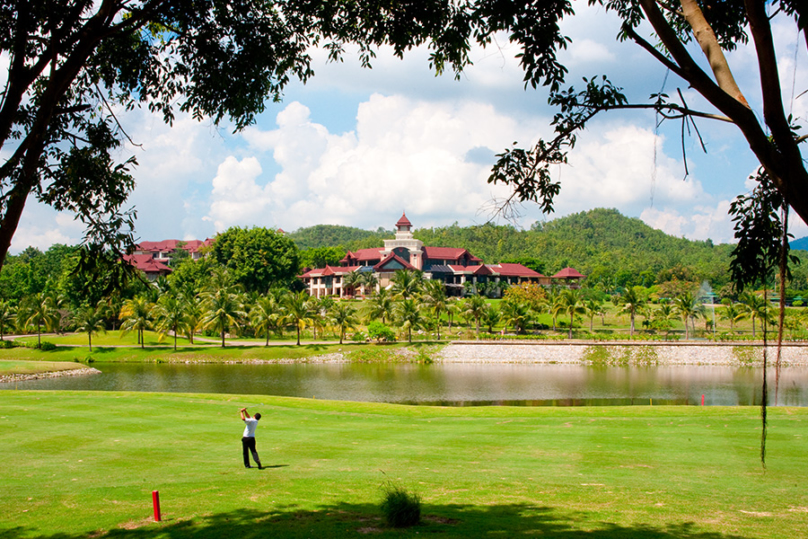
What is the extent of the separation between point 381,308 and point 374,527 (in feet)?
187

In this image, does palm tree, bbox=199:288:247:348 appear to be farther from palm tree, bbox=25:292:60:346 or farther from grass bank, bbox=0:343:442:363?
palm tree, bbox=25:292:60:346

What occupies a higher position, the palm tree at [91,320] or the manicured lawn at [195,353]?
the palm tree at [91,320]

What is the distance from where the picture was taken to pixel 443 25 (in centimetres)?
952

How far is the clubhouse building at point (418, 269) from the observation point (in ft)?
359

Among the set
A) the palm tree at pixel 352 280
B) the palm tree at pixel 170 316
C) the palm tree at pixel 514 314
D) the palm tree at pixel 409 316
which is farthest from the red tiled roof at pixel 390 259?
the palm tree at pixel 170 316

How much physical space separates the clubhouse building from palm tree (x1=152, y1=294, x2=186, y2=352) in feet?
153

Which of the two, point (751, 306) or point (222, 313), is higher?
point (751, 306)

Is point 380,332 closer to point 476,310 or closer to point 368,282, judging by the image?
point 476,310

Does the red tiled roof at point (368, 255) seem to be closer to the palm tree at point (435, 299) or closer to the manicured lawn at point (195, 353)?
the palm tree at point (435, 299)

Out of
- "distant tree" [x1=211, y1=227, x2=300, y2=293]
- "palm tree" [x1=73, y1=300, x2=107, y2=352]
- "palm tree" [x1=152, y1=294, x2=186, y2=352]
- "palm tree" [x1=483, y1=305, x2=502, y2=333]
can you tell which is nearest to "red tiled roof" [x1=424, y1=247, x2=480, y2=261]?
"distant tree" [x1=211, y1=227, x2=300, y2=293]

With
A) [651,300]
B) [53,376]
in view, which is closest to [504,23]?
[53,376]

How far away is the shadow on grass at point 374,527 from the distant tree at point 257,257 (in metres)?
87.5

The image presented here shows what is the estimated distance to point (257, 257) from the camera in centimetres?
9650

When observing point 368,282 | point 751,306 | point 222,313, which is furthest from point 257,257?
point 751,306
